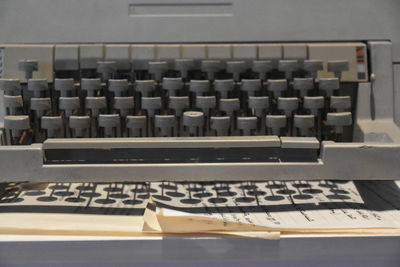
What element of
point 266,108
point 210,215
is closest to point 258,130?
point 266,108

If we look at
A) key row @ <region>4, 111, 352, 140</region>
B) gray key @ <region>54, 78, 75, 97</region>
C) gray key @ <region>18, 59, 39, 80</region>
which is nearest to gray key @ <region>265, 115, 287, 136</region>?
key row @ <region>4, 111, 352, 140</region>

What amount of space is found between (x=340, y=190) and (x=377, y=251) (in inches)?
14.9

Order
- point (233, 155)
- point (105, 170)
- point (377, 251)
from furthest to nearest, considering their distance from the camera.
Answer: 1. point (233, 155)
2. point (105, 170)
3. point (377, 251)

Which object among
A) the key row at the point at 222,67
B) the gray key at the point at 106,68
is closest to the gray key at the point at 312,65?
the key row at the point at 222,67

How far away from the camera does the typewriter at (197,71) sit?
1209 mm

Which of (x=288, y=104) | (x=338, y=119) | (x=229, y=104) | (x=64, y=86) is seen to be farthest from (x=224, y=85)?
(x=64, y=86)

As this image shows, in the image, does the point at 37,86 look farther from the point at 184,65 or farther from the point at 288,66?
the point at 288,66

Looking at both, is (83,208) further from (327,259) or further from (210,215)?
(327,259)

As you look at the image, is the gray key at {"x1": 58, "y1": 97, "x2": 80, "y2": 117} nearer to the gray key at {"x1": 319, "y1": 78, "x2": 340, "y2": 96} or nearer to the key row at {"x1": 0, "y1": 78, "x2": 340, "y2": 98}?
the key row at {"x1": 0, "y1": 78, "x2": 340, "y2": 98}

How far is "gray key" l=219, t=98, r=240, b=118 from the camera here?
1.20 meters

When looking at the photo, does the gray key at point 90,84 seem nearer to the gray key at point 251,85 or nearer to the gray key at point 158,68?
the gray key at point 158,68

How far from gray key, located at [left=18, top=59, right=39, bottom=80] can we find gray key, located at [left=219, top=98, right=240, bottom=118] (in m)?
0.45

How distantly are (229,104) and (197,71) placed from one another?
15 centimetres

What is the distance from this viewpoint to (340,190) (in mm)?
1364
